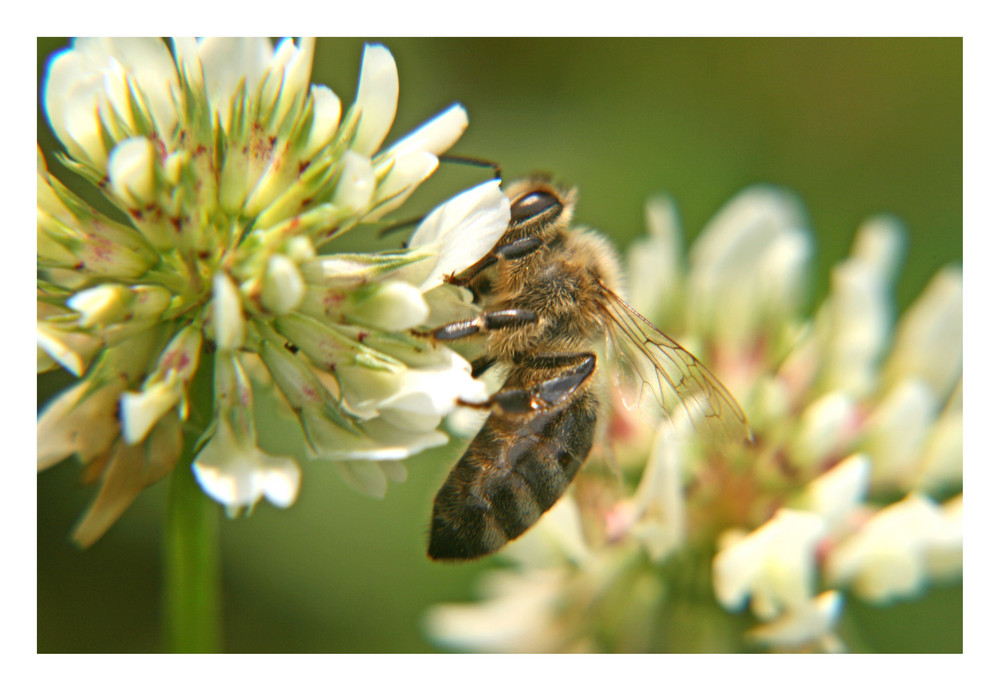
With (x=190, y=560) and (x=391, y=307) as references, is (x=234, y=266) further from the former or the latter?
(x=190, y=560)

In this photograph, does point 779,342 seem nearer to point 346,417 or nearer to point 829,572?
point 829,572

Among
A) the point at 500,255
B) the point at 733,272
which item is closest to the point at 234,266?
the point at 500,255

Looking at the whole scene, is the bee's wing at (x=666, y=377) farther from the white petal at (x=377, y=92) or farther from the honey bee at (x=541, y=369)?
the white petal at (x=377, y=92)

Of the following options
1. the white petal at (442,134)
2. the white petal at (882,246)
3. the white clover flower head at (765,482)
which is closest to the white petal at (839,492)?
the white clover flower head at (765,482)

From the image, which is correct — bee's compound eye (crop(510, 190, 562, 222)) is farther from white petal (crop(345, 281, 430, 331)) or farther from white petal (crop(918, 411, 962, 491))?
white petal (crop(918, 411, 962, 491))

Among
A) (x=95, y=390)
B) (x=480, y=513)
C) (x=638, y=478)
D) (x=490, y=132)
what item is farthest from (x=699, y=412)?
(x=490, y=132)
